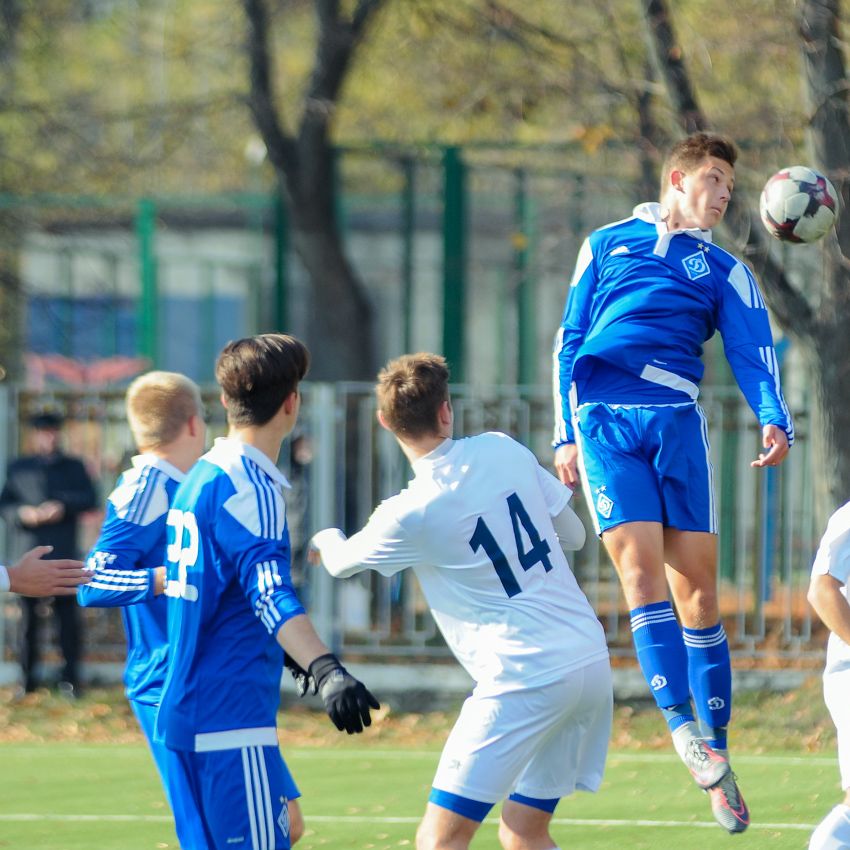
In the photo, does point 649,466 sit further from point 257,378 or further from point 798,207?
point 257,378

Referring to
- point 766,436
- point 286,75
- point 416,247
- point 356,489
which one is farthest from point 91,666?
point 286,75

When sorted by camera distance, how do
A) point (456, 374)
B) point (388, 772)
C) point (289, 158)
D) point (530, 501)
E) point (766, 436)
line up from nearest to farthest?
point (530, 501) → point (766, 436) → point (388, 772) → point (456, 374) → point (289, 158)

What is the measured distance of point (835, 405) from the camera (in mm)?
11016

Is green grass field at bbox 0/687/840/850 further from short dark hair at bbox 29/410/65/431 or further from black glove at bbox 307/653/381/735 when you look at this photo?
black glove at bbox 307/653/381/735

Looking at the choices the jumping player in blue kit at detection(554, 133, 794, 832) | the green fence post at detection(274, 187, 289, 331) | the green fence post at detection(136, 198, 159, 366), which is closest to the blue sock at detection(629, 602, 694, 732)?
the jumping player in blue kit at detection(554, 133, 794, 832)

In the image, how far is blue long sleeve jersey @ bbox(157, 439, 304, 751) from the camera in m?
4.46

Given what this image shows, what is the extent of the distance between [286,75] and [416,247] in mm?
11984

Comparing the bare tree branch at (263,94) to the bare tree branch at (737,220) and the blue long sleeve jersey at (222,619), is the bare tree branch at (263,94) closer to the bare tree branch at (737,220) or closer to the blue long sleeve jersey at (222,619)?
the bare tree branch at (737,220)

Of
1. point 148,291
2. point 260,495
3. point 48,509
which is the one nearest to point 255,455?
point 260,495

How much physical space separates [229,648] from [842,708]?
77.4 inches

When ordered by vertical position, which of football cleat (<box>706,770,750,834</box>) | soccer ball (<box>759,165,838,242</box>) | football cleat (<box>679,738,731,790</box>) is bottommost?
football cleat (<box>706,770,750,834</box>)

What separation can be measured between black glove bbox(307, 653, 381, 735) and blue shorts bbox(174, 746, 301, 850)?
21.4 inches

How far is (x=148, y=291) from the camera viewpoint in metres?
13.9

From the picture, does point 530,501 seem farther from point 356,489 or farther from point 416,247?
point 416,247
